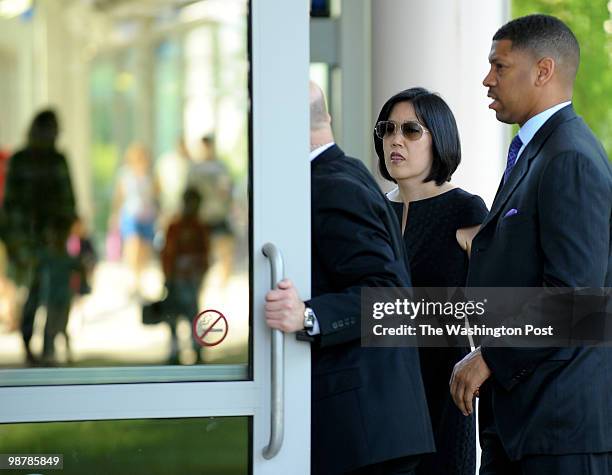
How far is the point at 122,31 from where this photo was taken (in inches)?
91.0

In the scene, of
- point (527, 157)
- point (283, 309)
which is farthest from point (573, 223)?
point (283, 309)

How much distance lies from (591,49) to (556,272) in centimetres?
538

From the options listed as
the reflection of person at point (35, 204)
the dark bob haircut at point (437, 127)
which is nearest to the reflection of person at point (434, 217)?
the dark bob haircut at point (437, 127)

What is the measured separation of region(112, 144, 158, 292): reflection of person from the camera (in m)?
2.35

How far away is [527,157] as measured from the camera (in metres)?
2.85

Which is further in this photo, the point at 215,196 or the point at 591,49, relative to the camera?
the point at 591,49

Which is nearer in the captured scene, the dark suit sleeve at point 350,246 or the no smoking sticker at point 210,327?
the no smoking sticker at point 210,327

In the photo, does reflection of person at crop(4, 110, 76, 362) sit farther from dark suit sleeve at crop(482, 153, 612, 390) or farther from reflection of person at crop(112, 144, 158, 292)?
dark suit sleeve at crop(482, 153, 612, 390)

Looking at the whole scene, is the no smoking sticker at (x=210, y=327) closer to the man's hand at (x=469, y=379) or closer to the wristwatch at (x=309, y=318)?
the wristwatch at (x=309, y=318)

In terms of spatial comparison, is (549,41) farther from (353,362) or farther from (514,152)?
(353,362)

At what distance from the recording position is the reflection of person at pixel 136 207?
2352 millimetres

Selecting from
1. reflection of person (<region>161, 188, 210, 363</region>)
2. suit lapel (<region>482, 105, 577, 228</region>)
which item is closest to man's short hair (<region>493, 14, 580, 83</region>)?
suit lapel (<region>482, 105, 577, 228</region>)

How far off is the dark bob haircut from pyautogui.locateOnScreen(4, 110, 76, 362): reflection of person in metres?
1.67

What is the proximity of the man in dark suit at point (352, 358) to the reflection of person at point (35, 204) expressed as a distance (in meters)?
0.64
